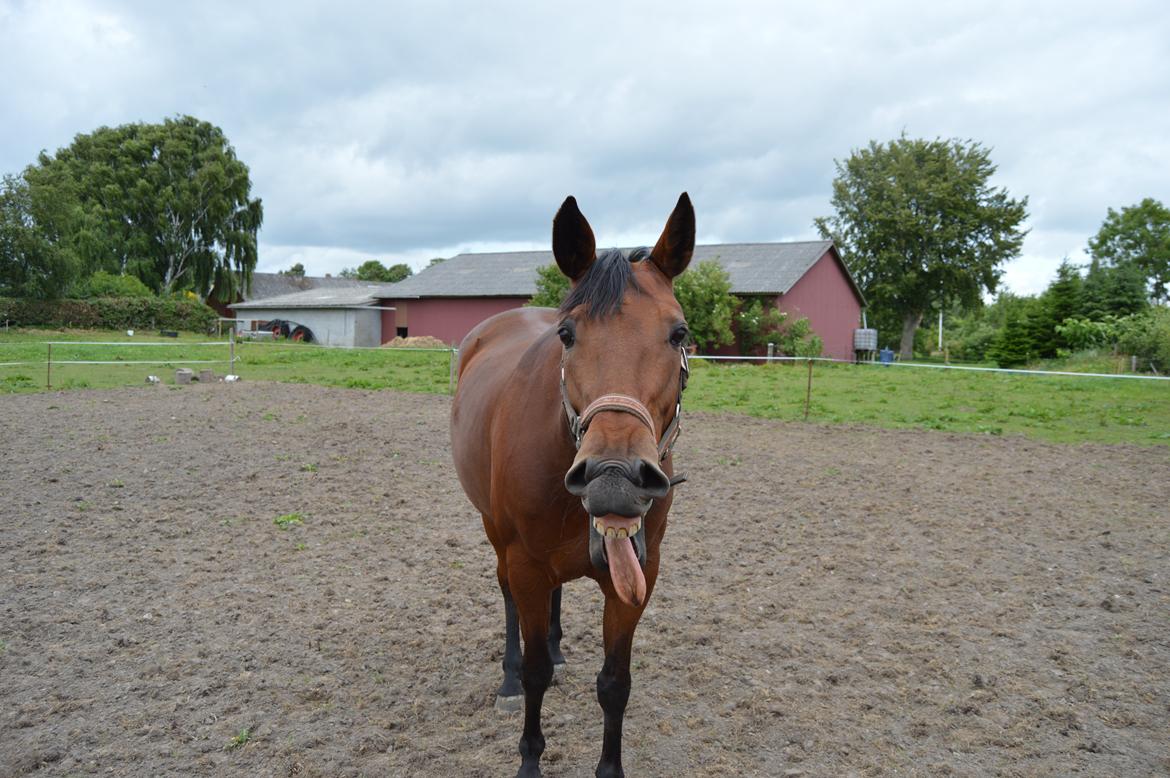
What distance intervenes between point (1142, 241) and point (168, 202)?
6918 centimetres

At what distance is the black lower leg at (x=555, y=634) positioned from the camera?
3771mm

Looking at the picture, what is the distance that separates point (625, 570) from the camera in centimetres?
198

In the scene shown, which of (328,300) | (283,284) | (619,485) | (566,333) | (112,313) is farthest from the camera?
(283,284)

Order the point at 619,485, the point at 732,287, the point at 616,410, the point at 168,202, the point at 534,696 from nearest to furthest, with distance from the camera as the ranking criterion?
the point at 619,485 < the point at 616,410 < the point at 534,696 < the point at 732,287 < the point at 168,202

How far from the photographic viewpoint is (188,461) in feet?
26.7

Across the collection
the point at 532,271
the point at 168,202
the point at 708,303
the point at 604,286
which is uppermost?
the point at 168,202

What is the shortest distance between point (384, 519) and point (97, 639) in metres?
2.63

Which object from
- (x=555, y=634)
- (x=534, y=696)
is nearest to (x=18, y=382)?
(x=555, y=634)

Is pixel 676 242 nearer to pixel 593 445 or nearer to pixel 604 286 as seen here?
pixel 604 286

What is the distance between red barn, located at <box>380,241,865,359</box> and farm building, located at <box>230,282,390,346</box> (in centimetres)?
69

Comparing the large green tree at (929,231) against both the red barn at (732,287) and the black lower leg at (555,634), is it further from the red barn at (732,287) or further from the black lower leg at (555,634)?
the black lower leg at (555,634)

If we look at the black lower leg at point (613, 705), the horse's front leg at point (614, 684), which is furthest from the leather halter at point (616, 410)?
Result: the black lower leg at point (613, 705)

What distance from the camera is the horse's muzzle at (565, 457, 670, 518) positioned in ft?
5.84

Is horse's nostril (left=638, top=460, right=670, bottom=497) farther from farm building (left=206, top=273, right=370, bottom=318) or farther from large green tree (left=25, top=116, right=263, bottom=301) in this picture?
farm building (left=206, top=273, right=370, bottom=318)
